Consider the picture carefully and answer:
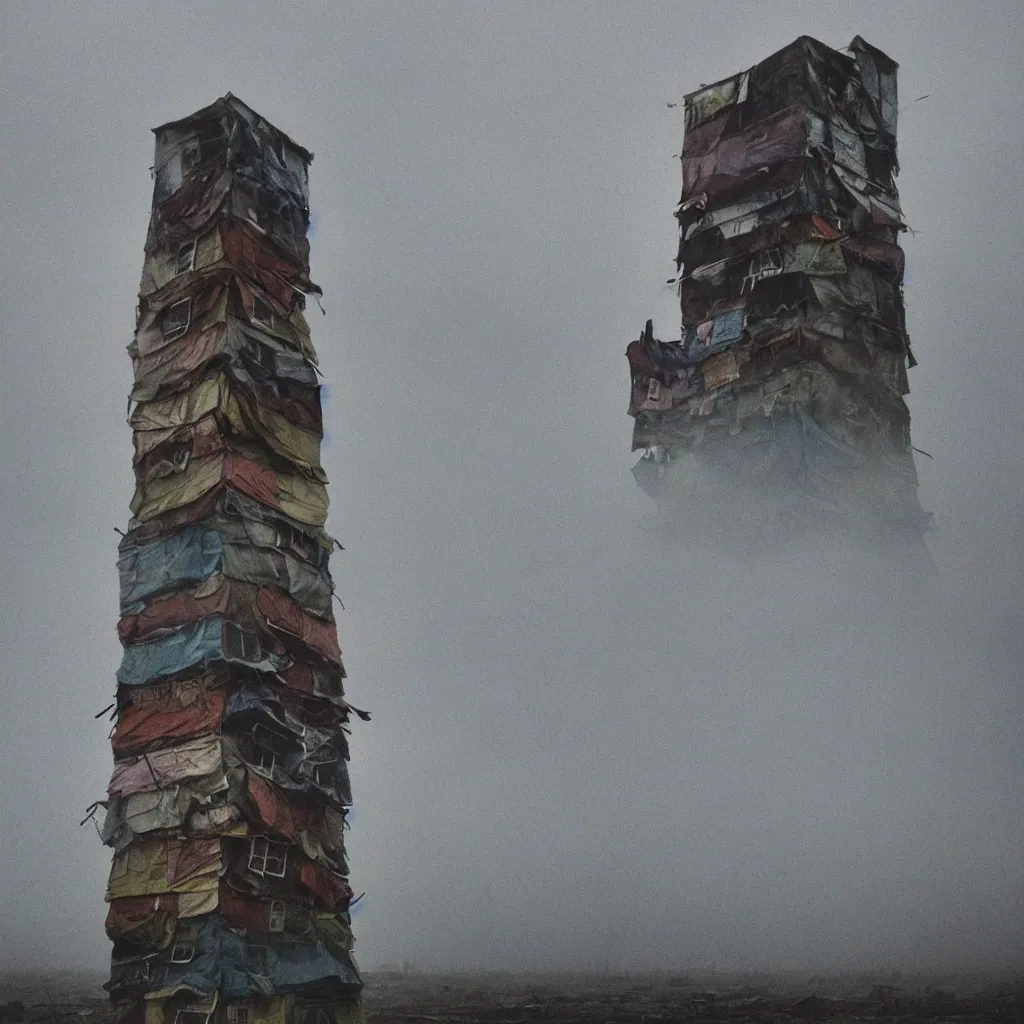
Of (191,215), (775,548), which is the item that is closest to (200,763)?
(191,215)

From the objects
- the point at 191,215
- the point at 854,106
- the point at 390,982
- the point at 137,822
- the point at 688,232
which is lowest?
the point at 390,982

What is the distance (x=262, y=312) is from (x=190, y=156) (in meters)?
4.93

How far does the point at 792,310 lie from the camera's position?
47.9 metres

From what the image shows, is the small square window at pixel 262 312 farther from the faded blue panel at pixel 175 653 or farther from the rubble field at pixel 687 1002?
the rubble field at pixel 687 1002

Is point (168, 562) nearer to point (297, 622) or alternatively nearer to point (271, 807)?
point (297, 622)

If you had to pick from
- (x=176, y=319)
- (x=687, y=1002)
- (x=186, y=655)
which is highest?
(x=176, y=319)

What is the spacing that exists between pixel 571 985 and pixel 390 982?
1530 centimetres

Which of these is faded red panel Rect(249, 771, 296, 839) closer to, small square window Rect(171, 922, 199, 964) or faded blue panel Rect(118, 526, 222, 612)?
small square window Rect(171, 922, 199, 964)

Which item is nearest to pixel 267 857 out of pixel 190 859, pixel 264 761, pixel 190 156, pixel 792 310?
pixel 190 859

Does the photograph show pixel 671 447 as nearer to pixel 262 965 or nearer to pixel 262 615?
pixel 262 615

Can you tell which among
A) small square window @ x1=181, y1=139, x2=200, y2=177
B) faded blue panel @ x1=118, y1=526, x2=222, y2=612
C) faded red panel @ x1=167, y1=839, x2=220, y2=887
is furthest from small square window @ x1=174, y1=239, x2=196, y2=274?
faded red panel @ x1=167, y1=839, x2=220, y2=887

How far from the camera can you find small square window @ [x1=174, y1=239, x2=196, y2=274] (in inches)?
1371

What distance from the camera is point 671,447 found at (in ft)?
174

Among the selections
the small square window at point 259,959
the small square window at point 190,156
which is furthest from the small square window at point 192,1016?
the small square window at point 190,156
